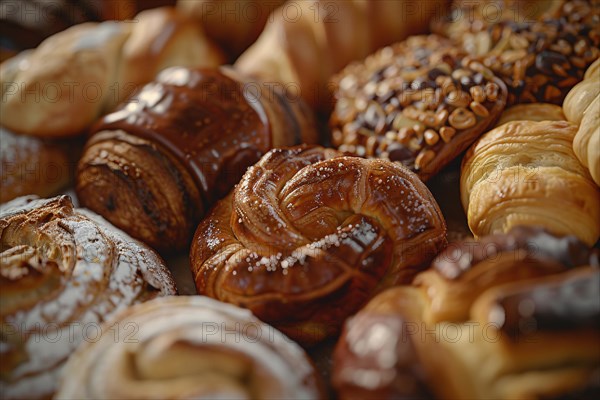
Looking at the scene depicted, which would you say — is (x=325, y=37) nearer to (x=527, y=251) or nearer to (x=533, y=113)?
(x=533, y=113)

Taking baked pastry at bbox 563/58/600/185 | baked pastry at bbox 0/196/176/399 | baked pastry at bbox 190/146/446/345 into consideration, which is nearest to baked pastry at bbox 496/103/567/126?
baked pastry at bbox 563/58/600/185

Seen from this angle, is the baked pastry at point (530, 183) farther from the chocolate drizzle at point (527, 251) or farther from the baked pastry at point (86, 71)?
the baked pastry at point (86, 71)

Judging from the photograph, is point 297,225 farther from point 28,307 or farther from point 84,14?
point 84,14

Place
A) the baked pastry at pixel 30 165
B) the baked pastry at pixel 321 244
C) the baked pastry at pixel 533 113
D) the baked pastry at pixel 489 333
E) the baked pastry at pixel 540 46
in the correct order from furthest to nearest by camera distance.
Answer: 1. the baked pastry at pixel 30 165
2. the baked pastry at pixel 540 46
3. the baked pastry at pixel 533 113
4. the baked pastry at pixel 321 244
5. the baked pastry at pixel 489 333

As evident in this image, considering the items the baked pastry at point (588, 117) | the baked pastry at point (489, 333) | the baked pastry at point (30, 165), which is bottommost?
the baked pastry at point (30, 165)

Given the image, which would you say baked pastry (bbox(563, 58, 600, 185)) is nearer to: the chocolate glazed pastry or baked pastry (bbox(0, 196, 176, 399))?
the chocolate glazed pastry

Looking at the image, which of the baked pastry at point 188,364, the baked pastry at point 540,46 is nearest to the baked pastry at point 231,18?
the baked pastry at point 540,46
